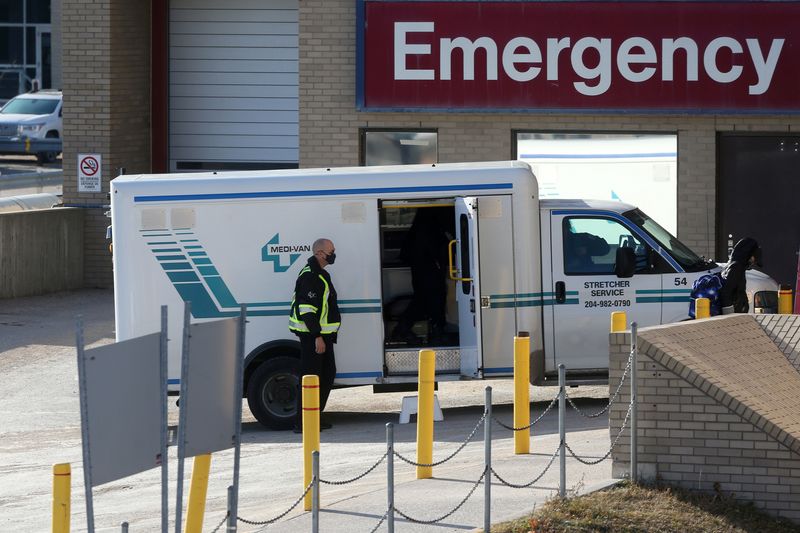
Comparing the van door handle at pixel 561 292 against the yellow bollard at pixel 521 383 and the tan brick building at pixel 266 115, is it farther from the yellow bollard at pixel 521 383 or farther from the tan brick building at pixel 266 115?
the tan brick building at pixel 266 115

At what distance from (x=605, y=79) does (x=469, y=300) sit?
712 cm

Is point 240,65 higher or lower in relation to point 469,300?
Result: higher

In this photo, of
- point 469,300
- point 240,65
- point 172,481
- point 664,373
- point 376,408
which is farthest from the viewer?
point 240,65

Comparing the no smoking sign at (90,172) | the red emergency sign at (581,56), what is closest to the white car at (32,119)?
the no smoking sign at (90,172)

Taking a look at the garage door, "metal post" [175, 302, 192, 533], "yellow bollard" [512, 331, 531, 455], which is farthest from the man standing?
the garage door

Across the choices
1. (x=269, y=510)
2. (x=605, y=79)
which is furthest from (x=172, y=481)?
(x=605, y=79)

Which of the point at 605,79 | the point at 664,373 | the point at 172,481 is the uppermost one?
the point at 605,79

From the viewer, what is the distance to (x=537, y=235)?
13.4 m

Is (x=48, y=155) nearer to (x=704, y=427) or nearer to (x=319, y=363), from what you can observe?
(x=319, y=363)

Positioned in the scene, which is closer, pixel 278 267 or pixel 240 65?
pixel 278 267

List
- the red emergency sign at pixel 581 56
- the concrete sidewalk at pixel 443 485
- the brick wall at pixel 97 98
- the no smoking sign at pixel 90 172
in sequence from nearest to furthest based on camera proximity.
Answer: the concrete sidewalk at pixel 443 485, the red emergency sign at pixel 581 56, the brick wall at pixel 97 98, the no smoking sign at pixel 90 172

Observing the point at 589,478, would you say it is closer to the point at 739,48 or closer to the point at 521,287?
the point at 521,287

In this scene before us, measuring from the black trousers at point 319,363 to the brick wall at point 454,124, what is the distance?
747 centimetres

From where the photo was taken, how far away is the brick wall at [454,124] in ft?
63.7
